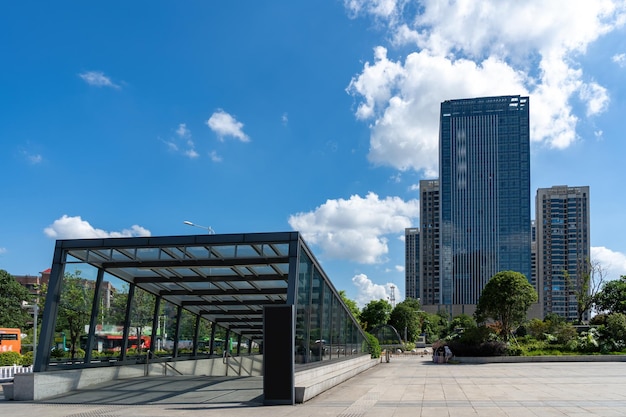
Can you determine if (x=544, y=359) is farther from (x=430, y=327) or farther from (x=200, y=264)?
(x=430, y=327)

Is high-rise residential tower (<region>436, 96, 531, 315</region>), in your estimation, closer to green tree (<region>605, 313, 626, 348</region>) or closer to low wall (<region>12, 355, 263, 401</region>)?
green tree (<region>605, 313, 626, 348</region>)

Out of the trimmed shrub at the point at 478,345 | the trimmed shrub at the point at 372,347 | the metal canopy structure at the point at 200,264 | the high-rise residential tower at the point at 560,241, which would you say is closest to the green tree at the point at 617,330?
the trimmed shrub at the point at 478,345

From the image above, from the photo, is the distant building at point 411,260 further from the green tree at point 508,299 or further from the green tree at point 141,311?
the green tree at point 141,311

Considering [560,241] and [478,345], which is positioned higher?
[560,241]

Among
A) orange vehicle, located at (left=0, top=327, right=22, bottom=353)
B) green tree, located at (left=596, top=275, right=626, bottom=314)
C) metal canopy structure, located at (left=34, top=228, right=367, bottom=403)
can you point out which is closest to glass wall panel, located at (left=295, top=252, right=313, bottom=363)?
metal canopy structure, located at (left=34, top=228, right=367, bottom=403)

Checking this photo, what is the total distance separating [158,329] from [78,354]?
435 centimetres

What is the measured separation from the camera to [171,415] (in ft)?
37.8

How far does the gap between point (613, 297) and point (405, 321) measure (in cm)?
3756

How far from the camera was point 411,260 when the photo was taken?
603 ft

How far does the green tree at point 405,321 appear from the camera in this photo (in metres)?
91.9

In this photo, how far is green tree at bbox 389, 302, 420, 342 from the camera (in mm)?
91938

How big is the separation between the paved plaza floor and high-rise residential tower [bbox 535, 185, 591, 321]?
457ft

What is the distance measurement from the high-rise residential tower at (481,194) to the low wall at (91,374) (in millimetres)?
118098

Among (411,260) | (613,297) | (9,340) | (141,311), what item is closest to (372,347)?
(141,311)
